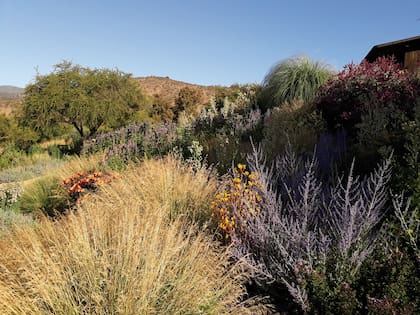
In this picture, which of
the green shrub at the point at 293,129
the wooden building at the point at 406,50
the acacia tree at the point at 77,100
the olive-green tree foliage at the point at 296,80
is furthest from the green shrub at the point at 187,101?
the green shrub at the point at 293,129

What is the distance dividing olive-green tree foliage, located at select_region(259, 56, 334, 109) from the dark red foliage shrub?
2286 millimetres

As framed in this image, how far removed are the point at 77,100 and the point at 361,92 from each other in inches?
442

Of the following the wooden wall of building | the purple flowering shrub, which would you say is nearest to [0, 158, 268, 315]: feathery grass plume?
the purple flowering shrub

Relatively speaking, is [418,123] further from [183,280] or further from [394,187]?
[183,280]

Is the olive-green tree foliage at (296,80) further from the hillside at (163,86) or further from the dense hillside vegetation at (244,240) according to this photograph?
the hillside at (163,86)

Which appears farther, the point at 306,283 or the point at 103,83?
the point at 103,83

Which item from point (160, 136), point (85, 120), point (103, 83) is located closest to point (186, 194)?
point (160, 136)

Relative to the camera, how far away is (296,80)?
31.4 feet

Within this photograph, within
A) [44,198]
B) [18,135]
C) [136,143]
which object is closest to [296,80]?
[136,143]

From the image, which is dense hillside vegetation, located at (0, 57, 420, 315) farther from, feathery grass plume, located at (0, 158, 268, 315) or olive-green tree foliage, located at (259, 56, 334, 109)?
olive-green tree foliage, located at (259, 56, 334, 109)

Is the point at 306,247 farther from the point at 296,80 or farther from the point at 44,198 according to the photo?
the point at 296,80

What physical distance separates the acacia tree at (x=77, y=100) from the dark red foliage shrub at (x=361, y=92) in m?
10.2

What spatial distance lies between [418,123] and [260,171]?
4.69 ft

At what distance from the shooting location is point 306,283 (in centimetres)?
214
